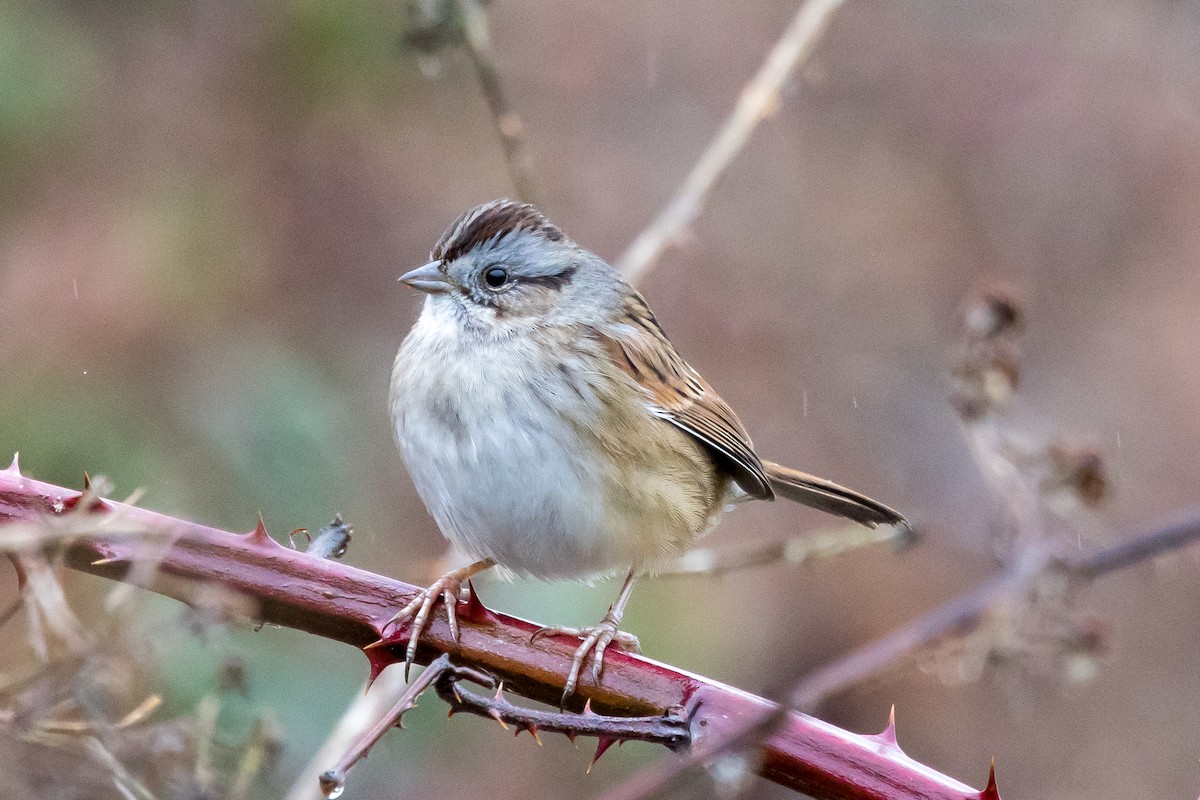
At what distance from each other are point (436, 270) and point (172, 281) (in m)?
1.24

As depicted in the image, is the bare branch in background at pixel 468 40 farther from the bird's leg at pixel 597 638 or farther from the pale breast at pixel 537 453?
the bird's leg at pixel 597 638

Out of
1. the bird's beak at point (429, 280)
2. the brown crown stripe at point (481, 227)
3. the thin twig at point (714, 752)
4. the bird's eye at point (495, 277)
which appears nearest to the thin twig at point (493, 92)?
the brown crown stripe at point (481, 227)

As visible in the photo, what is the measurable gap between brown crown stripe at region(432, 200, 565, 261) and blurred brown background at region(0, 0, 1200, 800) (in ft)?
1.67

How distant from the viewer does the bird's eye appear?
367cm

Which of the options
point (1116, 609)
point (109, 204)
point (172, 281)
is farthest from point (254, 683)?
point (1116, 609)

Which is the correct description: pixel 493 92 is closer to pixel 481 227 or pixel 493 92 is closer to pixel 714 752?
pixel 481 227

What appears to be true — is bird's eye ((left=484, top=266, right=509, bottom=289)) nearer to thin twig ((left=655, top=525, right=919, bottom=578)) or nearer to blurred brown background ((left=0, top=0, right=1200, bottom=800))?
blurred brown background ((left=0, top=0, right=1200, bottom=800))

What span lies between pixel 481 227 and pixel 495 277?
0.46ft

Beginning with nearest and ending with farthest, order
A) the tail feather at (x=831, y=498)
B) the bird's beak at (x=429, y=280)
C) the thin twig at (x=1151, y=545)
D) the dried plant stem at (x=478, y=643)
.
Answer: the dried plant stem at (x=478, y=643) → the thin twig at (x=1151, y=545) → the bird's beak at (x=429, y=280) → the tail feather at (x=831, y=498)

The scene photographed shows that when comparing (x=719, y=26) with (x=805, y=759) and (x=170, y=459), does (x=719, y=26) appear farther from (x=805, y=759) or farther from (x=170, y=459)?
(x=805, y=759)

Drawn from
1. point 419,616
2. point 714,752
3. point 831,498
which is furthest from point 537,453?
point 714,752

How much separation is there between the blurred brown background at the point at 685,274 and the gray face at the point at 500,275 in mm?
548

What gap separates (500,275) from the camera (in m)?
3.68

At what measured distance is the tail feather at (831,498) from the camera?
12.7ft
